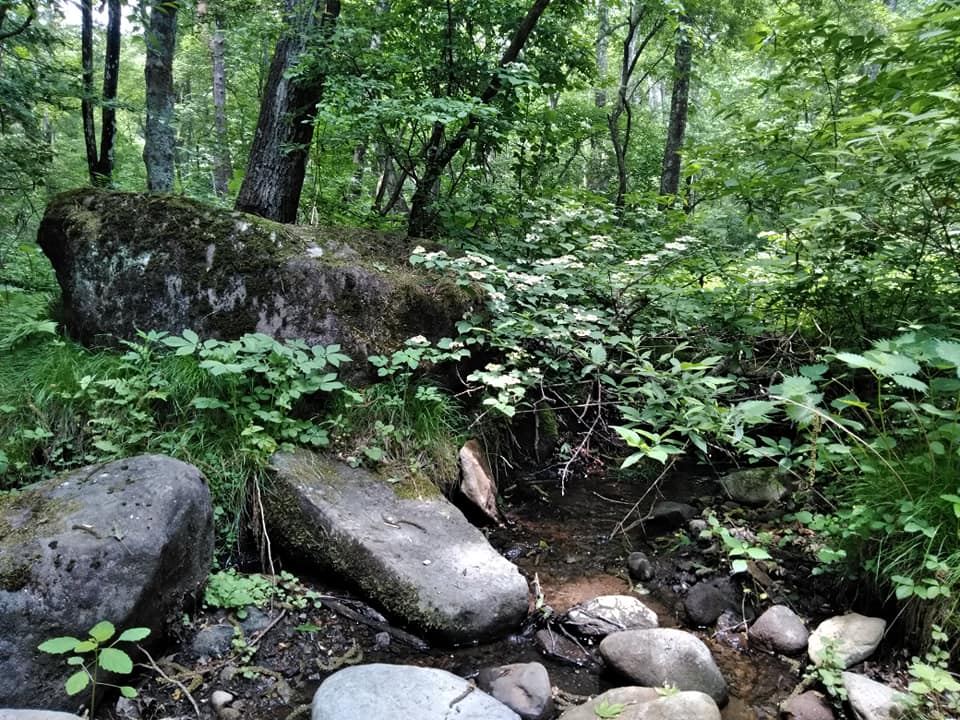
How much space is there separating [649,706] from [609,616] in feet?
2.56

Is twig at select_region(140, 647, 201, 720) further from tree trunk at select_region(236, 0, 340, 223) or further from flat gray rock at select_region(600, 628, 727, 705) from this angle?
tree trunk at select_region(236, 0, 340, 223)

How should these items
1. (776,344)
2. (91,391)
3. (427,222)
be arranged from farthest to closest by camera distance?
(427,222) → (776,344) → (91,391)

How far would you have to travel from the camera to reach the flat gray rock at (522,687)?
8.21 feet

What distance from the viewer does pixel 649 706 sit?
7.66 ft

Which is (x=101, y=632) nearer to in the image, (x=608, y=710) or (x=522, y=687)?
(x=522, y=687)

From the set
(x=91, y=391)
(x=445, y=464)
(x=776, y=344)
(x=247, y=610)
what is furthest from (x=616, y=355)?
(x=91, y=391)

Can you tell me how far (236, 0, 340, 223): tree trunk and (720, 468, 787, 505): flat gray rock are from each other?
4816 mm

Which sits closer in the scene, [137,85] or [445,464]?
[445,464]

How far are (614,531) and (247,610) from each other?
239 cm

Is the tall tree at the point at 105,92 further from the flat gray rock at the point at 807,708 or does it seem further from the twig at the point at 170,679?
the flat gray rock at the point at 807,708

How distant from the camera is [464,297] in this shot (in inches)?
172

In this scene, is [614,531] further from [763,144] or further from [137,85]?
[137,85]

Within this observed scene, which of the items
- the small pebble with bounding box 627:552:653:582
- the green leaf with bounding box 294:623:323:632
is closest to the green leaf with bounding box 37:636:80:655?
the green leaf with bounding box 294:623:323:632

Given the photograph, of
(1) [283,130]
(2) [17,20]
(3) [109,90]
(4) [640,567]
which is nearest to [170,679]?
(4) [640,567]
